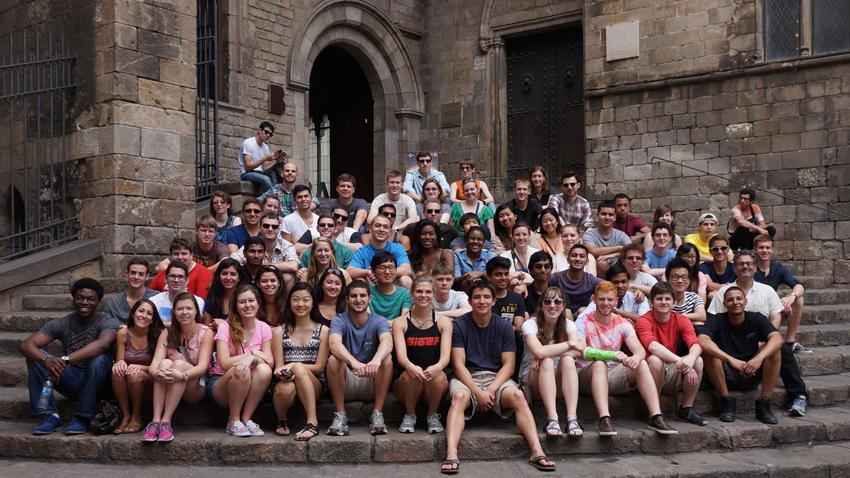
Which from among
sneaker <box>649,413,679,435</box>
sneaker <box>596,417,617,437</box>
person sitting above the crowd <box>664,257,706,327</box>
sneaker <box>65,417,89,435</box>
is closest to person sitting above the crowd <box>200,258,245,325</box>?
sneaker <box>65,417,89,435</box>

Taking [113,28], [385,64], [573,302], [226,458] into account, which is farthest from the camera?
[385,64]

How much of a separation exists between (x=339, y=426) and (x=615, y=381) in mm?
2028

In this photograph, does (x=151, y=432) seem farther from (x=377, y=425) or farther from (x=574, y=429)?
(x=574, y=429)

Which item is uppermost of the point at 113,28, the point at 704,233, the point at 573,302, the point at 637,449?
the point at 113,28

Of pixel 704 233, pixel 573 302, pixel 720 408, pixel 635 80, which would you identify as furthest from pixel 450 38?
pixel 720 408

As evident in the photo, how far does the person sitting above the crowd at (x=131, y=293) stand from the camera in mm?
6395

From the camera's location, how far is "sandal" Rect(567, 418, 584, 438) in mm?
5695

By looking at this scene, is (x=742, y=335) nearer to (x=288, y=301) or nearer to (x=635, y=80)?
(x=288, y=301)

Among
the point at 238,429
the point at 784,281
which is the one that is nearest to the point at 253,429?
the point at 238,429

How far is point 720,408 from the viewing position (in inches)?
253

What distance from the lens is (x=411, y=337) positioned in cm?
602

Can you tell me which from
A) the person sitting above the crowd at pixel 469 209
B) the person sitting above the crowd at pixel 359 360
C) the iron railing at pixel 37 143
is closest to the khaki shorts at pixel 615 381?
the person sitting above the crowd at pixel 359 360

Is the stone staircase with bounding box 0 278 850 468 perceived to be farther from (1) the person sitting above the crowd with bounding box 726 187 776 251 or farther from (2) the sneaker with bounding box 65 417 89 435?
(1) the person sitting above the crowd with bounding box 726 187 776 251

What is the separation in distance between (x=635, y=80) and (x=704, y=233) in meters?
4.87
